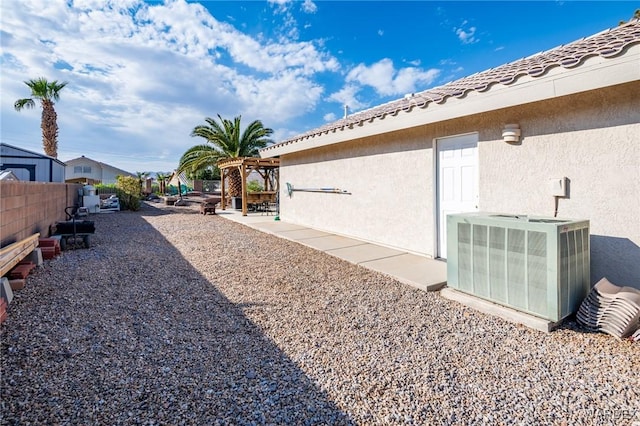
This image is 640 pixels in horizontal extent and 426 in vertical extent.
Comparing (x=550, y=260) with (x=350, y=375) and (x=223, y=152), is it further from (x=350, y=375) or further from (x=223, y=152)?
(x=223, y=152)

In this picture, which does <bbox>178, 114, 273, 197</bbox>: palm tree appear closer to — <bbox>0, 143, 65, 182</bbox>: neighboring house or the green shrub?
the green shrub

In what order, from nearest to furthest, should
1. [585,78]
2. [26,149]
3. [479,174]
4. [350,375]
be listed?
[350,375]
[585,78]
[479,174]
[26,149]

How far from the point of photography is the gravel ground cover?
7.00 feet

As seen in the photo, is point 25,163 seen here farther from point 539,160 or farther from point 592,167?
point 592,167

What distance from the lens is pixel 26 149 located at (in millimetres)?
16625

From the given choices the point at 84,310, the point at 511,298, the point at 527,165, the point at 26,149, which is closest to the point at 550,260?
the point at 511,298

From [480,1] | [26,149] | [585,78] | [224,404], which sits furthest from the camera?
[26,149]

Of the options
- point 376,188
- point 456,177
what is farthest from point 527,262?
point 376,188

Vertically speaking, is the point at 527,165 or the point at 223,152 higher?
the point at 223,152

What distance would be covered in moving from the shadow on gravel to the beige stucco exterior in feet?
13.4

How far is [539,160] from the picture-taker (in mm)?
4559

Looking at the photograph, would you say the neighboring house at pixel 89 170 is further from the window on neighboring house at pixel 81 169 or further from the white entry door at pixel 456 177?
the white entry door at pixel 456 177

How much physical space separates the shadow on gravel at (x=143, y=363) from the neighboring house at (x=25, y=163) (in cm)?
1650

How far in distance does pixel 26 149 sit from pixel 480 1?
21.5 metres
